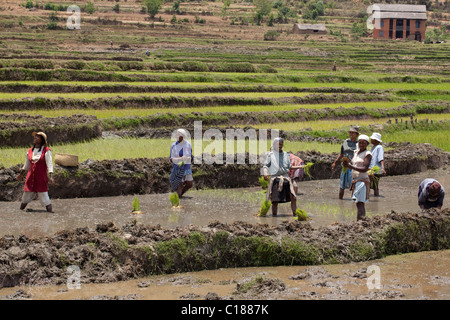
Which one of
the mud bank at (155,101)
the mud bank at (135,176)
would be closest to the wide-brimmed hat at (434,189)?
the mud bank at (135,176)

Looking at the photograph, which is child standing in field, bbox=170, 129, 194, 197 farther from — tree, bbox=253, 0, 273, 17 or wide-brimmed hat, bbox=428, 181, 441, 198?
tree, bbox=253, 0, 273, 17

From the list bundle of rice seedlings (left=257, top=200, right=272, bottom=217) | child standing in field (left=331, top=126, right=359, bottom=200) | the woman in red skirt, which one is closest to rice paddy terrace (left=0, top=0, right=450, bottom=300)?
the woman in red skirt

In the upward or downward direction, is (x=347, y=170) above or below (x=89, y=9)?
below

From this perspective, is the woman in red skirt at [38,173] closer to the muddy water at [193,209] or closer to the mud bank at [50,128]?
the muddy water at [193,209]

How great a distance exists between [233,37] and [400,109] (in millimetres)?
49749

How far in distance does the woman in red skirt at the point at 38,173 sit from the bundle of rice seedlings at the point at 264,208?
3.47m

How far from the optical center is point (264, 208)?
11438 millimetres

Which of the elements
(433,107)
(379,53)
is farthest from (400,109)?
(379,53)

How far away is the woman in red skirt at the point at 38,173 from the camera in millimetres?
11203

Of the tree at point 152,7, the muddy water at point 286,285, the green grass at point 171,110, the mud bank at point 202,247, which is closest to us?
the muddy water at point 286,285

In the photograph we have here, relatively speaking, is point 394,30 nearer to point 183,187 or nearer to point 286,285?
point 183,187

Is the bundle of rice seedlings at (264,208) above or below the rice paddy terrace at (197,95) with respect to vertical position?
below

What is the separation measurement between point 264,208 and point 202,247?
278 cm

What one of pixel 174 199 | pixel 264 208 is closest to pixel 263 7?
pixel 174 199
